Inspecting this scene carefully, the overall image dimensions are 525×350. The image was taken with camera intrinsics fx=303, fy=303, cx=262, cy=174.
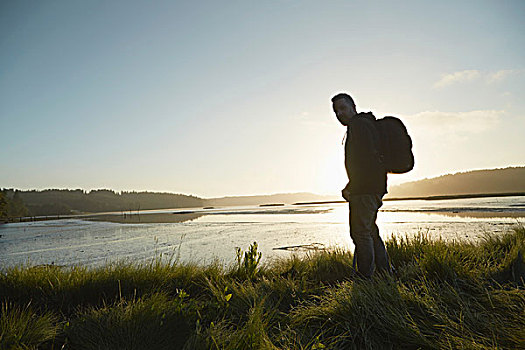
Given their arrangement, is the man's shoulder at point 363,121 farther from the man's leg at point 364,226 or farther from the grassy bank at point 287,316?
the grassy bank at point 287,316

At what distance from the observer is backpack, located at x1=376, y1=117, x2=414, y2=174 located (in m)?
3.20

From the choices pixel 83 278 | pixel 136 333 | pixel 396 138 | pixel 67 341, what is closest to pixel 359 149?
Answer: pixel 396 138

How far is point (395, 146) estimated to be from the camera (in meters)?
3.23

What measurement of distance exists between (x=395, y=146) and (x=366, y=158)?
12.9 inches

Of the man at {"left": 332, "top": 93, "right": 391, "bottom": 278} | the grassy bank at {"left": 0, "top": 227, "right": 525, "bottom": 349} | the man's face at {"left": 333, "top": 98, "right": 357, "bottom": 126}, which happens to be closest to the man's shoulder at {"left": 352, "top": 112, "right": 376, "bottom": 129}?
the man at {"left": 332, "top": 93, "right": 391, "bottom": 278}

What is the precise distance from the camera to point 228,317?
277 cm

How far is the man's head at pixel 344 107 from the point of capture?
11.7ft

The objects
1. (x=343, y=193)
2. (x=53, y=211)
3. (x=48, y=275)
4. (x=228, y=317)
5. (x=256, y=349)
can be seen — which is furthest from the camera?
(x=53, y=211)

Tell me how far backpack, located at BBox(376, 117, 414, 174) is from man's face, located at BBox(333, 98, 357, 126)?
38 centimetres

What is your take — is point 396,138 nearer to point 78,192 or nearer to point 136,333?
point 136,333

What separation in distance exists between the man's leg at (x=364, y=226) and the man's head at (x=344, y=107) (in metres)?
0.95

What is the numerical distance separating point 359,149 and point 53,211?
12077cm

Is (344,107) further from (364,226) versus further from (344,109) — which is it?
(364,226)

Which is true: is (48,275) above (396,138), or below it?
below
